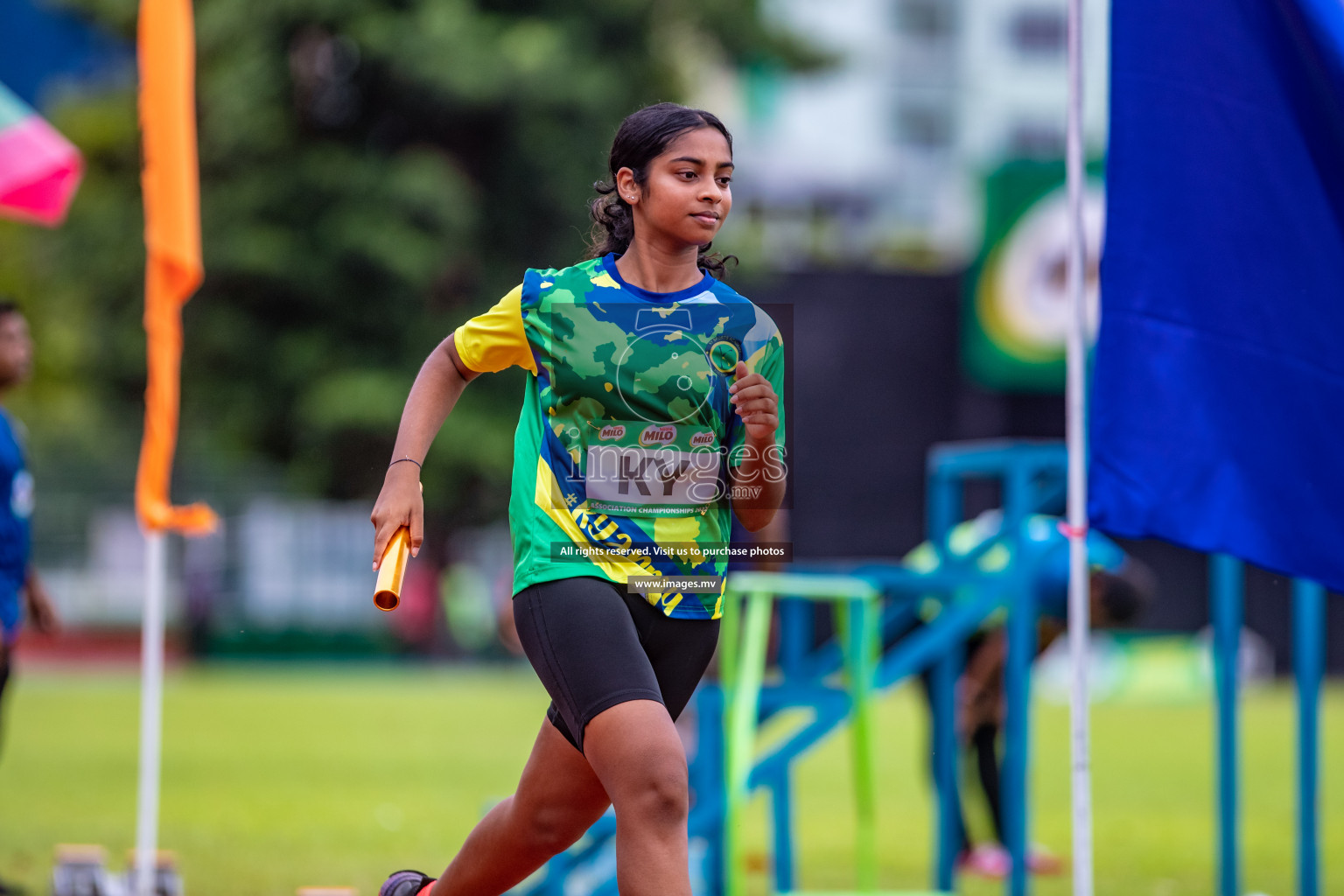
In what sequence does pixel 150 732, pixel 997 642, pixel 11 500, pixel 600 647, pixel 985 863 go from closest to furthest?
1. pixel 600 647
2. pixel 150 732
3. pixel 11 500
4. pixel 985 863
5. pixel 997 642

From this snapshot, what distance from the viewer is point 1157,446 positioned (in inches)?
173

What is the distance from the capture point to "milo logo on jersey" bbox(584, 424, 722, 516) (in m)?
3.72

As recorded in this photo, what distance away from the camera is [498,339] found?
3.85m

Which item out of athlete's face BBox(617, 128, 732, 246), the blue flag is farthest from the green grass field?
athlete's face BBox(617, 128, 732, 246)

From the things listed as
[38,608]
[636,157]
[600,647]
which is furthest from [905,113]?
[600,647]

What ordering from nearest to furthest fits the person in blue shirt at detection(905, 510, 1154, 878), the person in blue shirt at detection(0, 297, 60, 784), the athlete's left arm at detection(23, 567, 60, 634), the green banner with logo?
the person in blue shirt at detection(0, 297, 60, 784) → the athlete's left arm at detection(23, 567, 60, 634) → the person in blue shirt at detection(905, 510, 1154, 878) → the green banner with logo

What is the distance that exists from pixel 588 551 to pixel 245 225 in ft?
73.6

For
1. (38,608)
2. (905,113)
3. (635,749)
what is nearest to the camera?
(635,749)

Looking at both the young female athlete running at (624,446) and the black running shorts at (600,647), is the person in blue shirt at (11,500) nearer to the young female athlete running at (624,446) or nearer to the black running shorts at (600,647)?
the young female athlete running at (624,446)

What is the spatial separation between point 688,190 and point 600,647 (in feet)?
3.29

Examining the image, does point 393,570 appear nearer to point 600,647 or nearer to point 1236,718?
point 600,647

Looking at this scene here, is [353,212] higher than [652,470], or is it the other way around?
[353,212]

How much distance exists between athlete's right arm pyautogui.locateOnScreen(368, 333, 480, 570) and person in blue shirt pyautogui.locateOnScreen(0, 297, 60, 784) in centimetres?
372

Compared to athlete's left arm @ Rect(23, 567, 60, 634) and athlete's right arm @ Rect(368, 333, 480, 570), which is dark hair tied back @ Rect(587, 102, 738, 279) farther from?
athlete's left arm @ Rect(23, 567, 60, 634)
